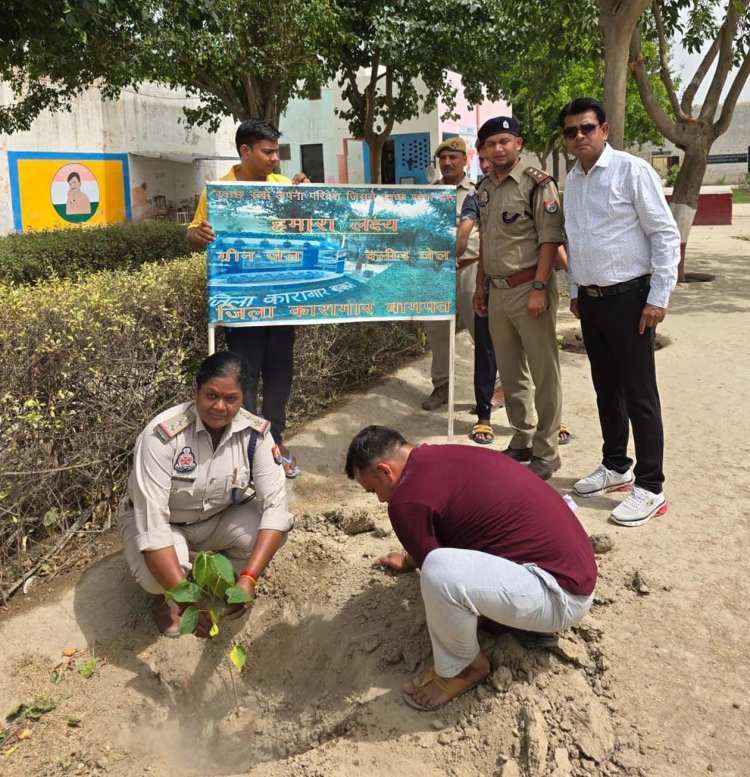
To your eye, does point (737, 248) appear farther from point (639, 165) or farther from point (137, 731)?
point (137, 731)

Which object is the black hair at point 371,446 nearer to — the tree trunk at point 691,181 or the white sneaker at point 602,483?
the white sneaker at point 602,483

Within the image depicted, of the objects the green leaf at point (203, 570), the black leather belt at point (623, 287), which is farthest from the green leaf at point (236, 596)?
the black leather belt at point (623, 287)

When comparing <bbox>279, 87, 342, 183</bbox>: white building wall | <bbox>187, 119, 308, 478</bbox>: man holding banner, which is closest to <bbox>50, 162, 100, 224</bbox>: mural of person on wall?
<bbox>279, 87, 342, 183</bbox>: white building wall

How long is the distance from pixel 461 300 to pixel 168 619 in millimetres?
3114

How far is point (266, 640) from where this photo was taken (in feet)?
10.7

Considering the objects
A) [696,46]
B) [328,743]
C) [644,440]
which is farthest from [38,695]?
[696,46]

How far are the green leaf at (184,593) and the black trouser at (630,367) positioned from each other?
2.13 metres

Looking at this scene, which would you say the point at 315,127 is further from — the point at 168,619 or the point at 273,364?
the point at 168,619

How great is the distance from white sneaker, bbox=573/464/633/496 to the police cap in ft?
6.03

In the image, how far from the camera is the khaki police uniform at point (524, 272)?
13.2ft

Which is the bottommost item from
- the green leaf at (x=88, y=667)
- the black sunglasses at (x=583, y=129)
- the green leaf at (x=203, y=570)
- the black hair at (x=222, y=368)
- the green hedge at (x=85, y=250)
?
the green leaf at (x=88, y=667)

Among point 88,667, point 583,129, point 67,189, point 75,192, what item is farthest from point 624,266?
point 75,192

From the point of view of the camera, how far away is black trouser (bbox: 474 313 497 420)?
505 cm

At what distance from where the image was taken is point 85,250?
1033cm
